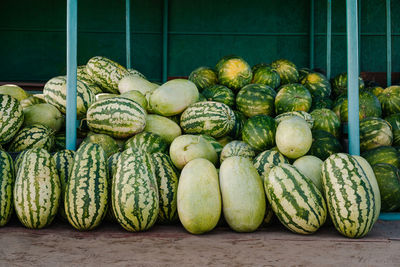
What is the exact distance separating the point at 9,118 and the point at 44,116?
1.02 ft

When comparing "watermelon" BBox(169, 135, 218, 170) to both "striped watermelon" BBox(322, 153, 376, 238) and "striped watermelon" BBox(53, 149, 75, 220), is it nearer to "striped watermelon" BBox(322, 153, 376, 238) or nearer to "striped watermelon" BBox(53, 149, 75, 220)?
"striped watermelon" BBox(53, 149, 75, 220)

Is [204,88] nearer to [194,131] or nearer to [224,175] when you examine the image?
[194,131]

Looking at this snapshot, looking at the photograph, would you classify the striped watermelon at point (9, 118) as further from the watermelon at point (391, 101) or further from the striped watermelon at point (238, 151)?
the watermelon at point (391, 101)

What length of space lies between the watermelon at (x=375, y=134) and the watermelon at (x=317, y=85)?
96 centimetres

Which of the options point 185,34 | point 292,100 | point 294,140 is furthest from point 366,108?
point 185,34

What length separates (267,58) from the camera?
902cm

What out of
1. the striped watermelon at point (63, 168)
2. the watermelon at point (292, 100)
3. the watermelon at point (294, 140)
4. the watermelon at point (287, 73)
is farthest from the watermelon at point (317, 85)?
the striped watermelon at point (63, 168)

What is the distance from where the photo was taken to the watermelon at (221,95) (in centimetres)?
393

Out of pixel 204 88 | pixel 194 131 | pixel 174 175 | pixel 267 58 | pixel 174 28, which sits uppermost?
pixel 174 28

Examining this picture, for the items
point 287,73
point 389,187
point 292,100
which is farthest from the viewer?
point 287,73

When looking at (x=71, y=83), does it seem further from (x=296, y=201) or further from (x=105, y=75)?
(x=296, y=201)

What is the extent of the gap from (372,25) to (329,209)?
7756 mm

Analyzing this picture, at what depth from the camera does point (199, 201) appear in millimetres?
2273

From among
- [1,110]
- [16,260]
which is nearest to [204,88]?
[1,110]
